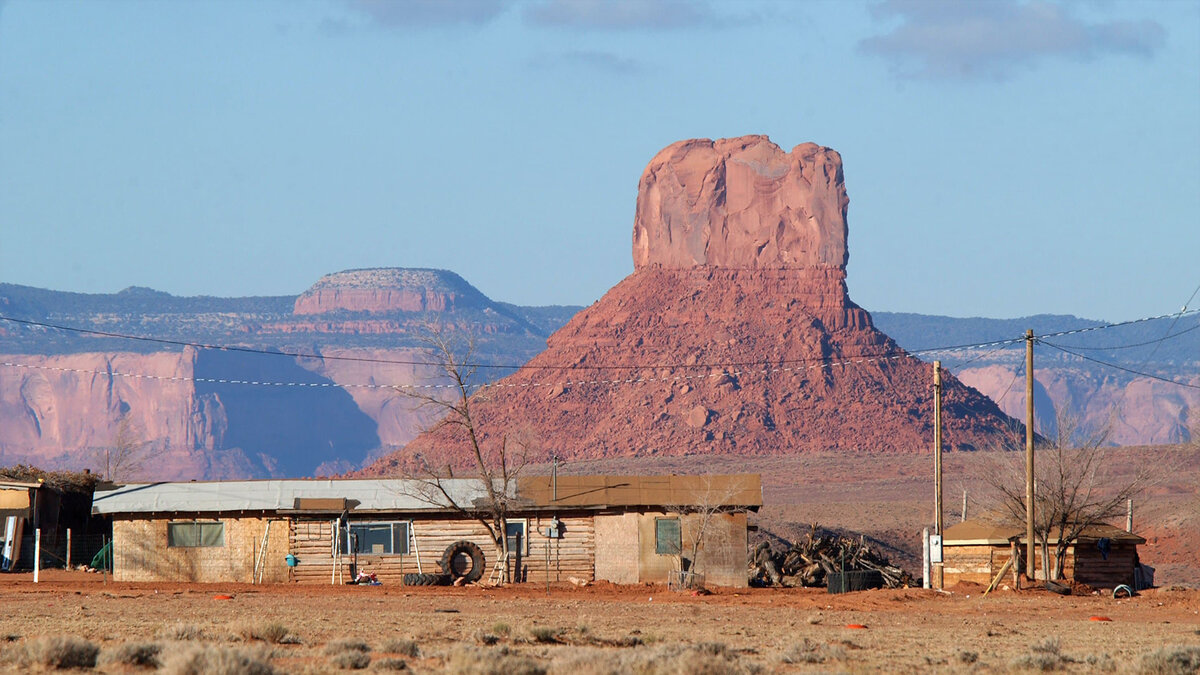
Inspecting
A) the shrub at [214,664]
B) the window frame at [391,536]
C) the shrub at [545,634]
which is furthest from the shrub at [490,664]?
the window frame at [391,536]

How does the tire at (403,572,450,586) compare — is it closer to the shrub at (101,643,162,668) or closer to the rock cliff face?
the shrub at (101,643,162,668)

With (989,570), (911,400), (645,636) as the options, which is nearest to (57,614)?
(645,636)

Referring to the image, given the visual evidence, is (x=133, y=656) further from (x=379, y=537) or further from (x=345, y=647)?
(x=379, y=537)

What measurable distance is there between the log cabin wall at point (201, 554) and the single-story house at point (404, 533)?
0.08 ft

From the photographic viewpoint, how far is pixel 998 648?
2506cm

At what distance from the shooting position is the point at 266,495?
42844 millimetres

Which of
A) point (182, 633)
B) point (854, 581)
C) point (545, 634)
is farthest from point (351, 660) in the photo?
point (854, 581)

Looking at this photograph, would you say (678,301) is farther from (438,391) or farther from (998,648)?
(998,648)

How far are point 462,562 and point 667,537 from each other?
17.7 ft

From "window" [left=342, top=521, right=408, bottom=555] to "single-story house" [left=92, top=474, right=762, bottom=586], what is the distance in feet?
0.09

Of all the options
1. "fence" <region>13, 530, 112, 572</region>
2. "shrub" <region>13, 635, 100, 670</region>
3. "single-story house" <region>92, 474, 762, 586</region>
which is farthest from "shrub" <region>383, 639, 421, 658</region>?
"fence" <region>13, 530, 112, 572</region>

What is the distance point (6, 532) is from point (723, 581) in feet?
63.3

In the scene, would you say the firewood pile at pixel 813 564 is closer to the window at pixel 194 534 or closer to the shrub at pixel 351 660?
the window at pixel 194 534

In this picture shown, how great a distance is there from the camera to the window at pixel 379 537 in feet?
140
